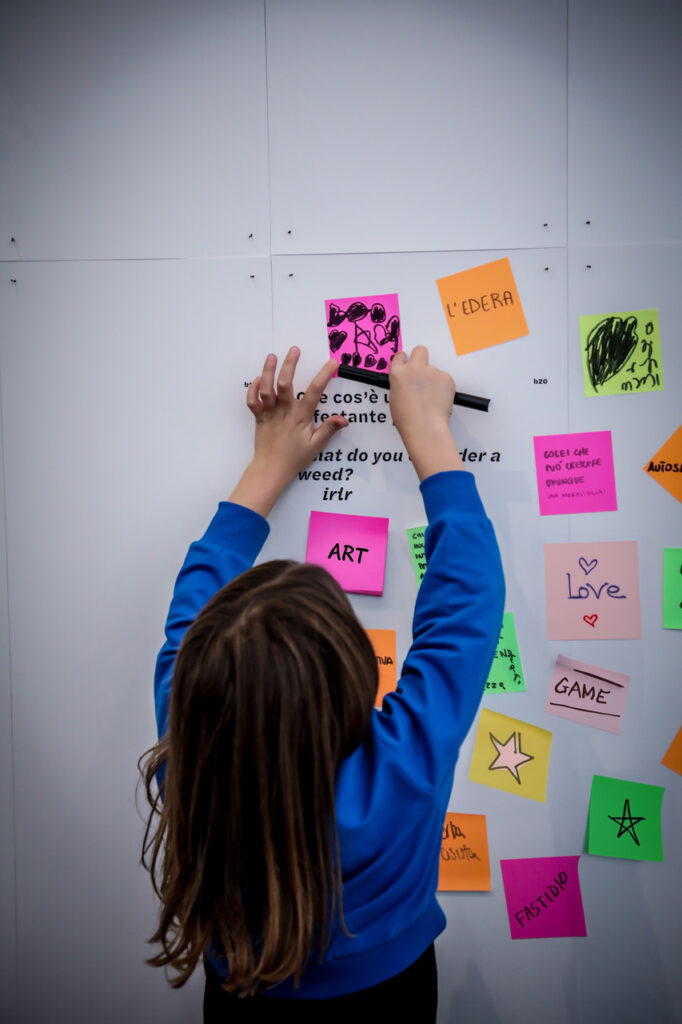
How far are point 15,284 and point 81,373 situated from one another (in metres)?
0.16

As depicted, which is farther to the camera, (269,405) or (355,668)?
(269,405)

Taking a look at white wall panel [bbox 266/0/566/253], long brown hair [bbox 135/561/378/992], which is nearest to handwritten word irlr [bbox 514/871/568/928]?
long brown hair [bbox 135/561/378/992]

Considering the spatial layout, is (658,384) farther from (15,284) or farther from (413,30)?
(15,284)

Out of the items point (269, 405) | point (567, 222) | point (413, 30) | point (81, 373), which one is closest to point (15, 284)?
point (81, 373)

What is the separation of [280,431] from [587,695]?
0.56 meters

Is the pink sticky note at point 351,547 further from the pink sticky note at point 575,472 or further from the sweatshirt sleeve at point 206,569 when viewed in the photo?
the pink sticky note at point 575,472

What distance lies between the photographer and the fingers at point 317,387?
2.50 ft

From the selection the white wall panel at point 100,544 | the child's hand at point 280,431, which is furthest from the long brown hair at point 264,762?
the white wall panel at point 100,544

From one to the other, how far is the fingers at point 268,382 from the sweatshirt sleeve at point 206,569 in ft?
0.48

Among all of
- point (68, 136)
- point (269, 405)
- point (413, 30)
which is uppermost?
point (413, 30)

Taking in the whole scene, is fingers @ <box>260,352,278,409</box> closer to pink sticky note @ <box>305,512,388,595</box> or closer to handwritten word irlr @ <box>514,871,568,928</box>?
pink sticky note @ <box>305,512,388,595</box>

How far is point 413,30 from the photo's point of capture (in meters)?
0.77

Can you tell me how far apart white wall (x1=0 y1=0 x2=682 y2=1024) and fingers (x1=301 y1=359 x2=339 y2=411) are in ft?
0.12

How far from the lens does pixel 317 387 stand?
2.50 ft
